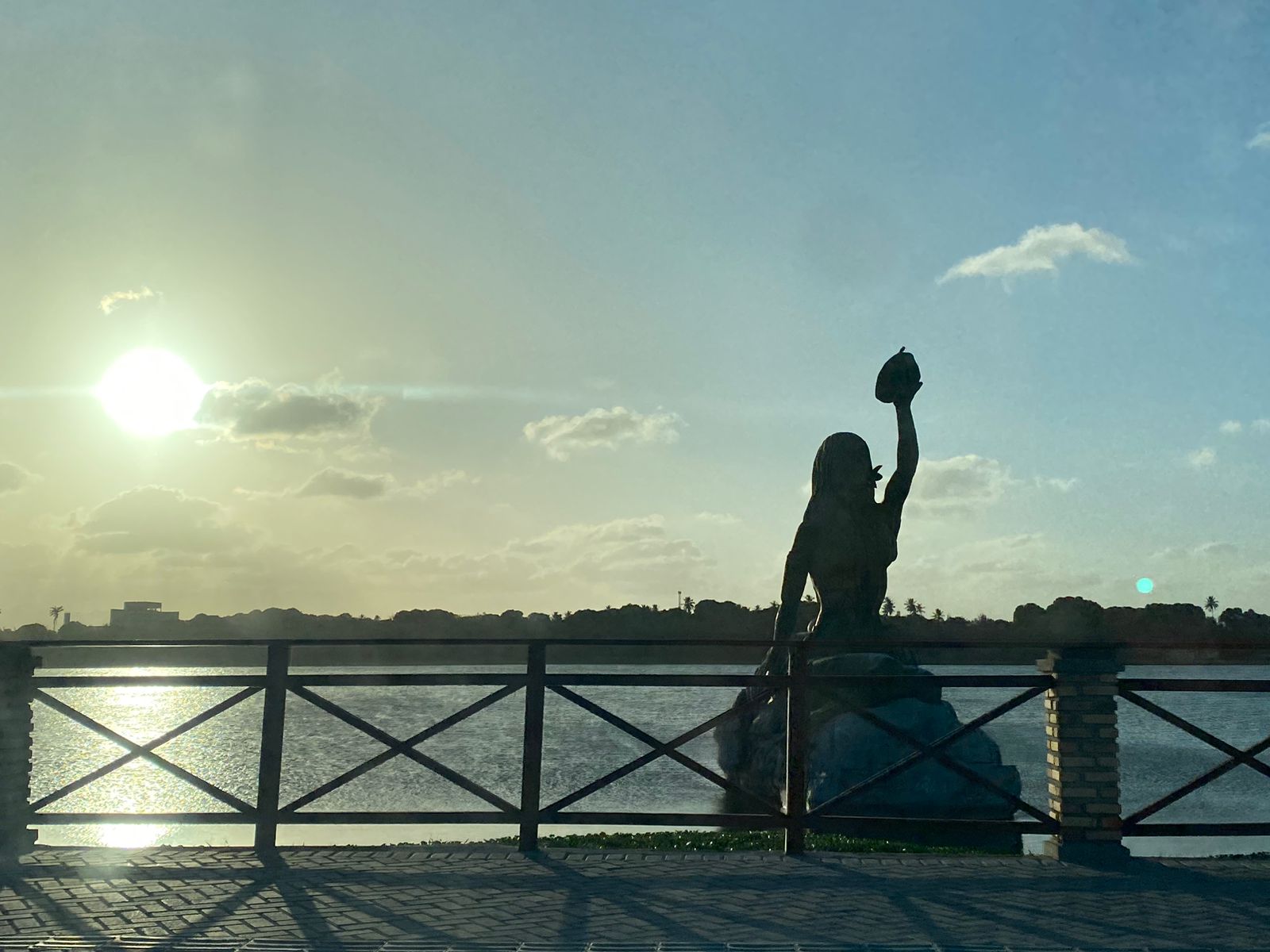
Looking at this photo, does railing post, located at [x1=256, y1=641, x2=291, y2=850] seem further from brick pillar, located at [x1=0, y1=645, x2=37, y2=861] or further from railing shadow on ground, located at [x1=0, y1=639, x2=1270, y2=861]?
brick pillar, located at [x1=0, y1=645, x2=37, y2=861]

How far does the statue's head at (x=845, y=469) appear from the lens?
14523mm

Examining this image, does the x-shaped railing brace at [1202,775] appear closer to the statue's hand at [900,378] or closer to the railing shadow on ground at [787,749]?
the railing shadow on ground at [787,749]

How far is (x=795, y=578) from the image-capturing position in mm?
14453

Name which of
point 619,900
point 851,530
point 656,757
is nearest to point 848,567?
point 851,530

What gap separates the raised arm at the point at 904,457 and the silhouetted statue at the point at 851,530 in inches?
0.4

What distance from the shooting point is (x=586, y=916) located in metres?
5.97

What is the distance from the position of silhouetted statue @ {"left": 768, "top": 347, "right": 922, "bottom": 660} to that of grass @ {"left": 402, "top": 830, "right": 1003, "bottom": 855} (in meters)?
3.32

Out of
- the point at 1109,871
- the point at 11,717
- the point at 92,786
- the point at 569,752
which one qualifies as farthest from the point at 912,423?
the point at 92,786

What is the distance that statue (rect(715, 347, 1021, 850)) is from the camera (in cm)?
1223

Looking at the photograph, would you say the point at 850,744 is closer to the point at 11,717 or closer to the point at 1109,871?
the point at 1109,871

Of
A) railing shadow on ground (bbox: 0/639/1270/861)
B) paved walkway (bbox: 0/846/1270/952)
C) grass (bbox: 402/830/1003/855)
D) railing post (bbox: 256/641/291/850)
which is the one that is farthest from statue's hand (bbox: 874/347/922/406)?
railing post (bbox: 256/641/291/850)

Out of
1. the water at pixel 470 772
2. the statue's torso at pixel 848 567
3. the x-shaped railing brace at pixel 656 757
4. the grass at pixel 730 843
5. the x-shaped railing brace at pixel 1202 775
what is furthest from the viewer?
the water at pixel 470 772

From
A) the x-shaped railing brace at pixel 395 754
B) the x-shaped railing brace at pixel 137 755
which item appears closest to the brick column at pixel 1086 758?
the x-shaped railing brace at pixel 395 754

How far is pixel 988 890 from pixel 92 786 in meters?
22.0
